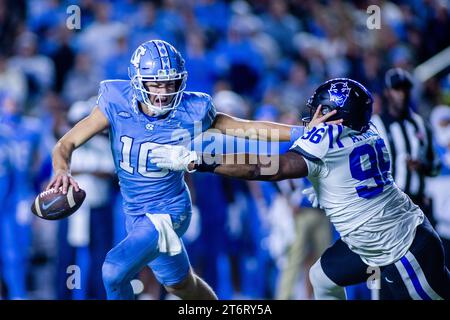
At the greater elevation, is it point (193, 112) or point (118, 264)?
point (193, 112)

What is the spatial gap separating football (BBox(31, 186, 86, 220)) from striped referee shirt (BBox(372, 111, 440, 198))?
2.12m

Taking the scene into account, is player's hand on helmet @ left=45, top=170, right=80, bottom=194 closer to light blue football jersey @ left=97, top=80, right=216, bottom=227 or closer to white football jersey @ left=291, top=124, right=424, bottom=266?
light blue football jersey @ left=97, top=80, right=216, bottom=227

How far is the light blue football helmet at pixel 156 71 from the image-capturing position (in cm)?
475

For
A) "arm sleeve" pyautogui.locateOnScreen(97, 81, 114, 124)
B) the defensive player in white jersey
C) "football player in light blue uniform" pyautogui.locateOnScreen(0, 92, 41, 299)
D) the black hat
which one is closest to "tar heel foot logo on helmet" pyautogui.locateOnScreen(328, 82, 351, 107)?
the defensive player in white jersey

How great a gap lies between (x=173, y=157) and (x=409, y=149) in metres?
2.00

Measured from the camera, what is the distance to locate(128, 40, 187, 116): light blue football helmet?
4.75m

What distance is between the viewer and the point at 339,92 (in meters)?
4.63

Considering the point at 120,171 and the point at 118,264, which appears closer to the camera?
the point at 118,264

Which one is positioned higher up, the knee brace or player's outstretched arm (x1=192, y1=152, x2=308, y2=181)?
player's outstretched arm (x1=192, y1=152, x2=308, y2=181)

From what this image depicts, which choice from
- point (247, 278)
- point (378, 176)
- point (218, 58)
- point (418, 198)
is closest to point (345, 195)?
point (378, 176)

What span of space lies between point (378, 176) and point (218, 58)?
3.12 meters

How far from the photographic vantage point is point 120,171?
4.96m

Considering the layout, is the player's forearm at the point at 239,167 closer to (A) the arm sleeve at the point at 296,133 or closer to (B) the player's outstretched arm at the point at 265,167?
(B) the player's outstretched arm at the point at 265,167
